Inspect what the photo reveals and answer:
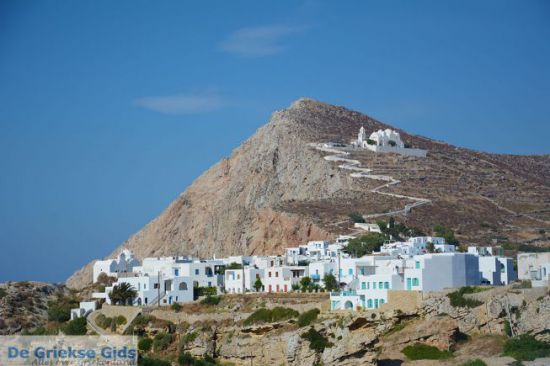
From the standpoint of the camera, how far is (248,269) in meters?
57.2

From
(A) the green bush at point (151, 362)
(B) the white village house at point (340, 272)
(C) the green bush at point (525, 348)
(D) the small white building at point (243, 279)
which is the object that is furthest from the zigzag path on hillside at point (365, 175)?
(C) the green bush at point (525, 348)

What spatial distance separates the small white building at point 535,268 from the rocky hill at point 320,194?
18353 millimetres

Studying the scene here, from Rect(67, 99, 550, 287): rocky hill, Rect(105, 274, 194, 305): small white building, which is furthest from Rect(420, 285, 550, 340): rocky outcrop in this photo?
Rect(67, 99, 550, 287): rocky hill

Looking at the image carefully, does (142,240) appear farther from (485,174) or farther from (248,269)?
(248,269)

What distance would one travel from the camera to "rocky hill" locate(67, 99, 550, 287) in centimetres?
7481

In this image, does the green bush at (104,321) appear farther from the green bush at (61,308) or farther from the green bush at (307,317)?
the green bush at (307,317)

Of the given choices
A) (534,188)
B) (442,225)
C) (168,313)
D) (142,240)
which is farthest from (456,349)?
(142,240)

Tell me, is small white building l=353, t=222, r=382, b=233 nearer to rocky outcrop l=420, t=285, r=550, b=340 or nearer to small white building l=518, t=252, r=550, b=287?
small white building l=518, t=252, r=550, b=287

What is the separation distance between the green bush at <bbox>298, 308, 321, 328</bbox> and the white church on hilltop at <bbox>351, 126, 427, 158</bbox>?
5192 cm

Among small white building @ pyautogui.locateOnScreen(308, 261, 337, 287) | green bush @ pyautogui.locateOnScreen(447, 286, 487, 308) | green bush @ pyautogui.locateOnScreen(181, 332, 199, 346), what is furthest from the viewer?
small white building @ pyautogui.locateOnScreen(308, 261, 337, 287)

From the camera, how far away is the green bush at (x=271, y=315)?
1906 inches

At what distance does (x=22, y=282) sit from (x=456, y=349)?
3151cm

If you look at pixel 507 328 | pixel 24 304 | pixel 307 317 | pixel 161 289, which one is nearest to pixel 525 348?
pixel 507 328

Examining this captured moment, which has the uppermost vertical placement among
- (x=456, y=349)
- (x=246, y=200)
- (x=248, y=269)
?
(x=246, y=200)
